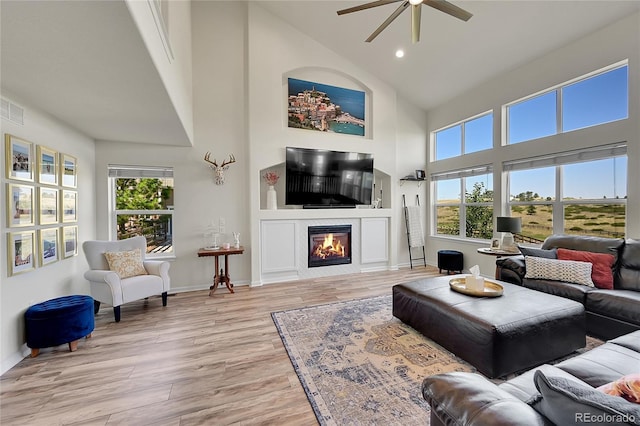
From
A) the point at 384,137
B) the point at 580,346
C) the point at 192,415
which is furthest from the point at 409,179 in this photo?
the point at 192,415

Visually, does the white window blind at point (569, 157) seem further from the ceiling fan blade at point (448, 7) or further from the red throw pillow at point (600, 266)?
the ceiling fan blade at point (448, 7)

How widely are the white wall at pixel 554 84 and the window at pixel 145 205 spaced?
538 centimetres

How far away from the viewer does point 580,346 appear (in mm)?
2312

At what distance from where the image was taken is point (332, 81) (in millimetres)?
5289

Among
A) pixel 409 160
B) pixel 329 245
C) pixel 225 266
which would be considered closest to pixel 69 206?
pixel 225 266

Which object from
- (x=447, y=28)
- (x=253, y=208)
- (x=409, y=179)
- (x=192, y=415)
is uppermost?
(x=447, y=28)

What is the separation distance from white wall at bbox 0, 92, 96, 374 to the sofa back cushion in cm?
594

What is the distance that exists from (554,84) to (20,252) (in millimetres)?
6737

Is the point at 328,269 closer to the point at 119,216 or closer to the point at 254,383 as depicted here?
the point at 254,383

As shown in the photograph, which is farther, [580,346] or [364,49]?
[364,49]

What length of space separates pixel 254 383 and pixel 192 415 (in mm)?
457

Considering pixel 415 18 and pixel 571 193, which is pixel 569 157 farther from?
pixel 415 18

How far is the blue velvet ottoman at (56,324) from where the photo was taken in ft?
7.93

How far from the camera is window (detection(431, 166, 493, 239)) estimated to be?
4.95 meters
